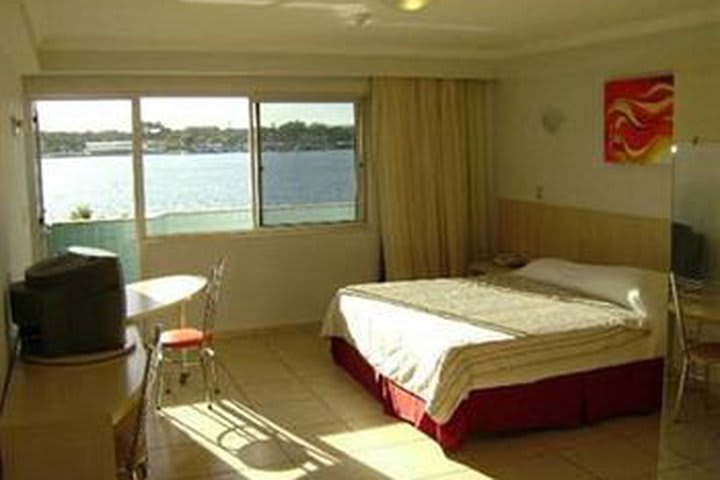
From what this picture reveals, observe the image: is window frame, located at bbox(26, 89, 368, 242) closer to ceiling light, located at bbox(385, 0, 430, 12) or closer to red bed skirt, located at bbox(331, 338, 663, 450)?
red bed skirt, located at bbox(331, 338, 663, 450)

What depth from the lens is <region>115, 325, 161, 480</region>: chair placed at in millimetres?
2768

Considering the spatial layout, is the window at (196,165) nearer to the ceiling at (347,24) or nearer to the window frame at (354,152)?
the window frame at (354,152)

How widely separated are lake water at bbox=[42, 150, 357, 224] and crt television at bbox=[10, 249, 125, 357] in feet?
8.99

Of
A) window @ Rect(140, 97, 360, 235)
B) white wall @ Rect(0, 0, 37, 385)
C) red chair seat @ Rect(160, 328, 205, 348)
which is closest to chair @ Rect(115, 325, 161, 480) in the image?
white wall @ Rect(0, 0, 37, 385)

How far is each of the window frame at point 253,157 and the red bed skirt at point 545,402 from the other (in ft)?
7.08

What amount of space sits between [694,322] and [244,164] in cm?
369

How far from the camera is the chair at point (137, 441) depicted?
277 centimetres

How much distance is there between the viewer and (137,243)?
591cm

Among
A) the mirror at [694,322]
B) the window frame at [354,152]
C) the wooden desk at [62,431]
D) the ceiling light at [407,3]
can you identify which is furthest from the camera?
the window frame at [354,152]

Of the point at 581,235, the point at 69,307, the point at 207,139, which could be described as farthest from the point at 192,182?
the point at 69,307

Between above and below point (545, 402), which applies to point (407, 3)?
above

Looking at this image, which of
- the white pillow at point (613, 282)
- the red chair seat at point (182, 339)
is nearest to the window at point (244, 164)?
the red chair seat at point (182, 339)

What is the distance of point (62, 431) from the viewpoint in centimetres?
245

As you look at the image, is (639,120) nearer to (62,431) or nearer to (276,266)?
(276,266)
